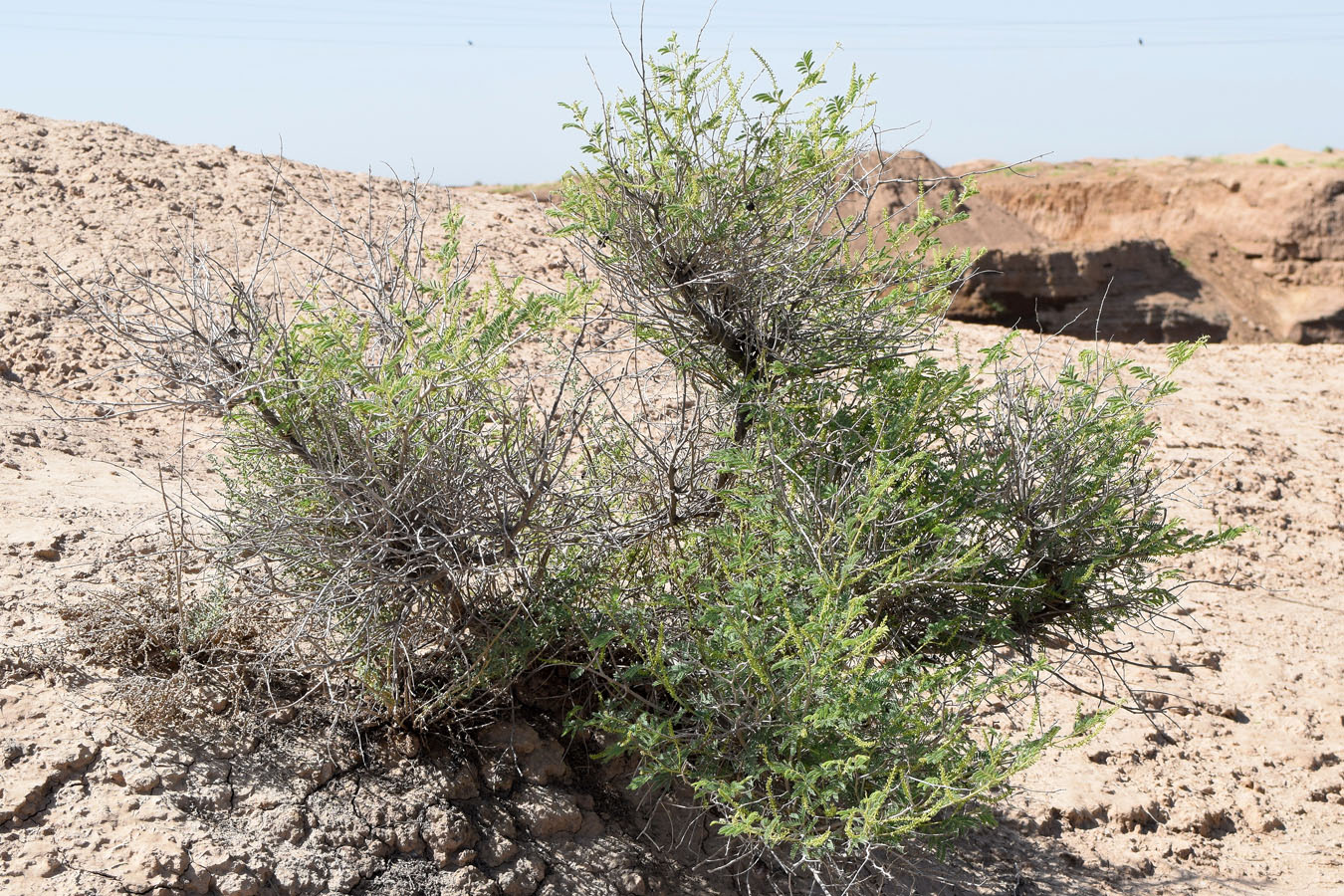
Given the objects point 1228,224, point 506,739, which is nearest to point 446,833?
point 506,739

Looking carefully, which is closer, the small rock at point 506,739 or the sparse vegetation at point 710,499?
the sparse vegetation at point 710,499

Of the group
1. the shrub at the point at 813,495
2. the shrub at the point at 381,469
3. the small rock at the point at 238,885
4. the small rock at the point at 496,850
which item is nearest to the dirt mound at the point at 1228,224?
the shrub at the point at 813,495

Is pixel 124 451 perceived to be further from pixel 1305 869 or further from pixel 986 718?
pixel 1305 869

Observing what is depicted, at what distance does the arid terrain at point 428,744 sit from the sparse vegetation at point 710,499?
340 mm

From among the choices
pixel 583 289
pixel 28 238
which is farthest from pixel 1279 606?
pixel 28 238

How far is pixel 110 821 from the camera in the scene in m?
3.15

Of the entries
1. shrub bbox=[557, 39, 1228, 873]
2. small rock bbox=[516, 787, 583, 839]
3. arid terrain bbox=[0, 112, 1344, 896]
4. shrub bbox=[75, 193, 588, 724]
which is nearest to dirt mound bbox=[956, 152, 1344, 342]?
arid terrain bbox=[0, 112, 1344, 896]

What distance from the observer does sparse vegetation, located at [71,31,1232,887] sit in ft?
10.5

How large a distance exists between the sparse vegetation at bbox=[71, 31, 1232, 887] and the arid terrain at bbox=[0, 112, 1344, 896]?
0.34 m

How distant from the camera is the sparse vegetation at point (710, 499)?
A: 3.19 meters

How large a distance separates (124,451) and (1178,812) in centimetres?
544

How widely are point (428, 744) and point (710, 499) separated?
50.2 inches

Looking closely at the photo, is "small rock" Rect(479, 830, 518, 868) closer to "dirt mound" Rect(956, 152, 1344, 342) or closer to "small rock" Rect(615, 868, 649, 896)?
"small rock" Rect(615, 868, 649, 896)

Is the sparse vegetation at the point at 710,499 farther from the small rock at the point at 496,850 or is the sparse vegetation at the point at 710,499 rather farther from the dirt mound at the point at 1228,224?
the dirt mound at the point at 1228,224
